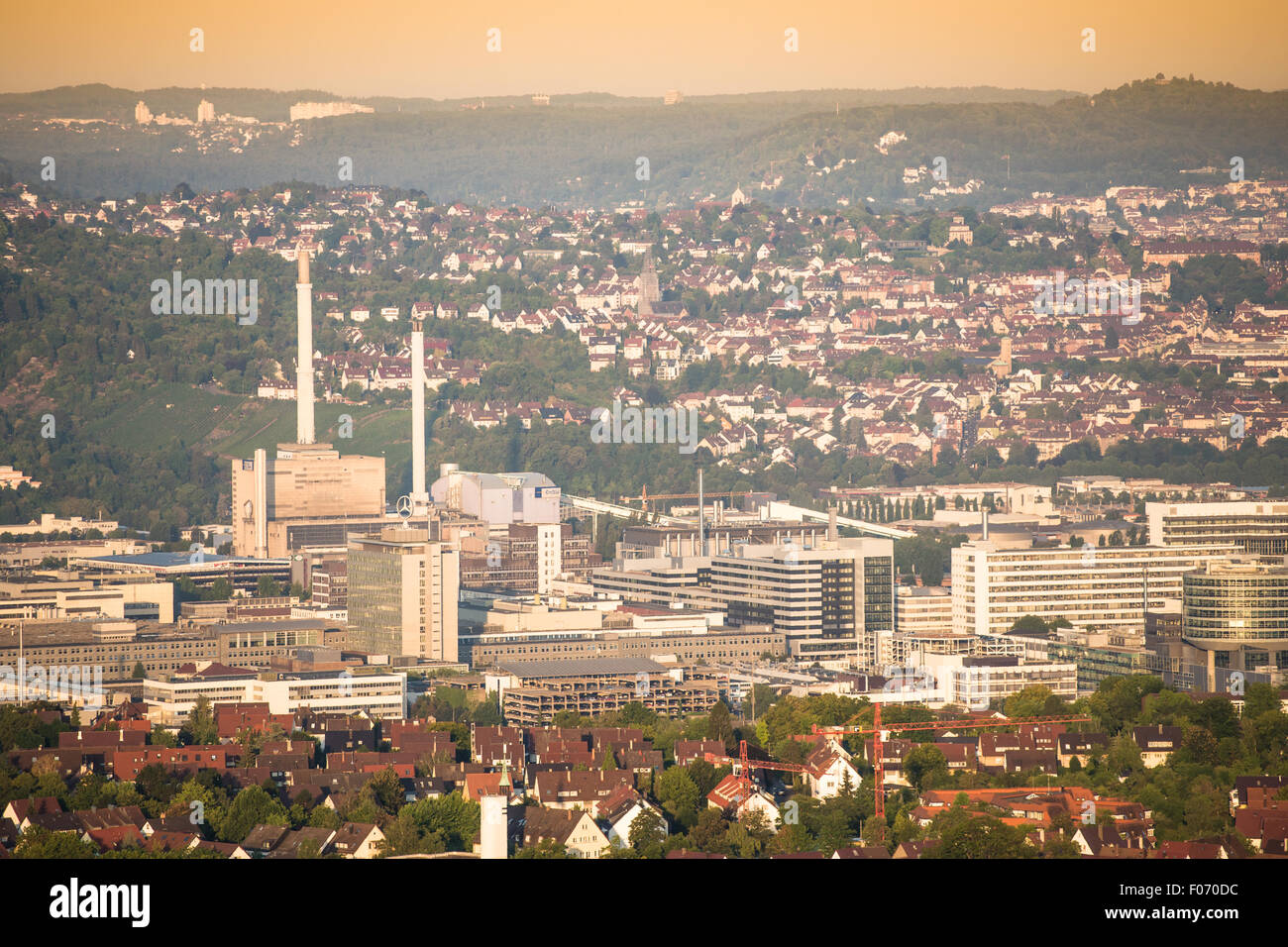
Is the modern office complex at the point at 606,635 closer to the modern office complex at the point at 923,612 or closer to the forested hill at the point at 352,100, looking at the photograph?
the modern office complex at the point at 923,612

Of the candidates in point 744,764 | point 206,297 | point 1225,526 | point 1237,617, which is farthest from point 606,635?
point 206,297

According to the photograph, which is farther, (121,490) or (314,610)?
(121,490)

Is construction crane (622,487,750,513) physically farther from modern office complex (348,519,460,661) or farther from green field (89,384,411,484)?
modern office complex (348,519,460,661)

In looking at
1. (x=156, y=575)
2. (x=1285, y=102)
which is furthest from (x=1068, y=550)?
(x=1285, y=102)

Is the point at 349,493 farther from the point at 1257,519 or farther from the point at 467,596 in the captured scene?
the point at 1257,519

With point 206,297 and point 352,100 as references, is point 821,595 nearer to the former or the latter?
point 206,297
